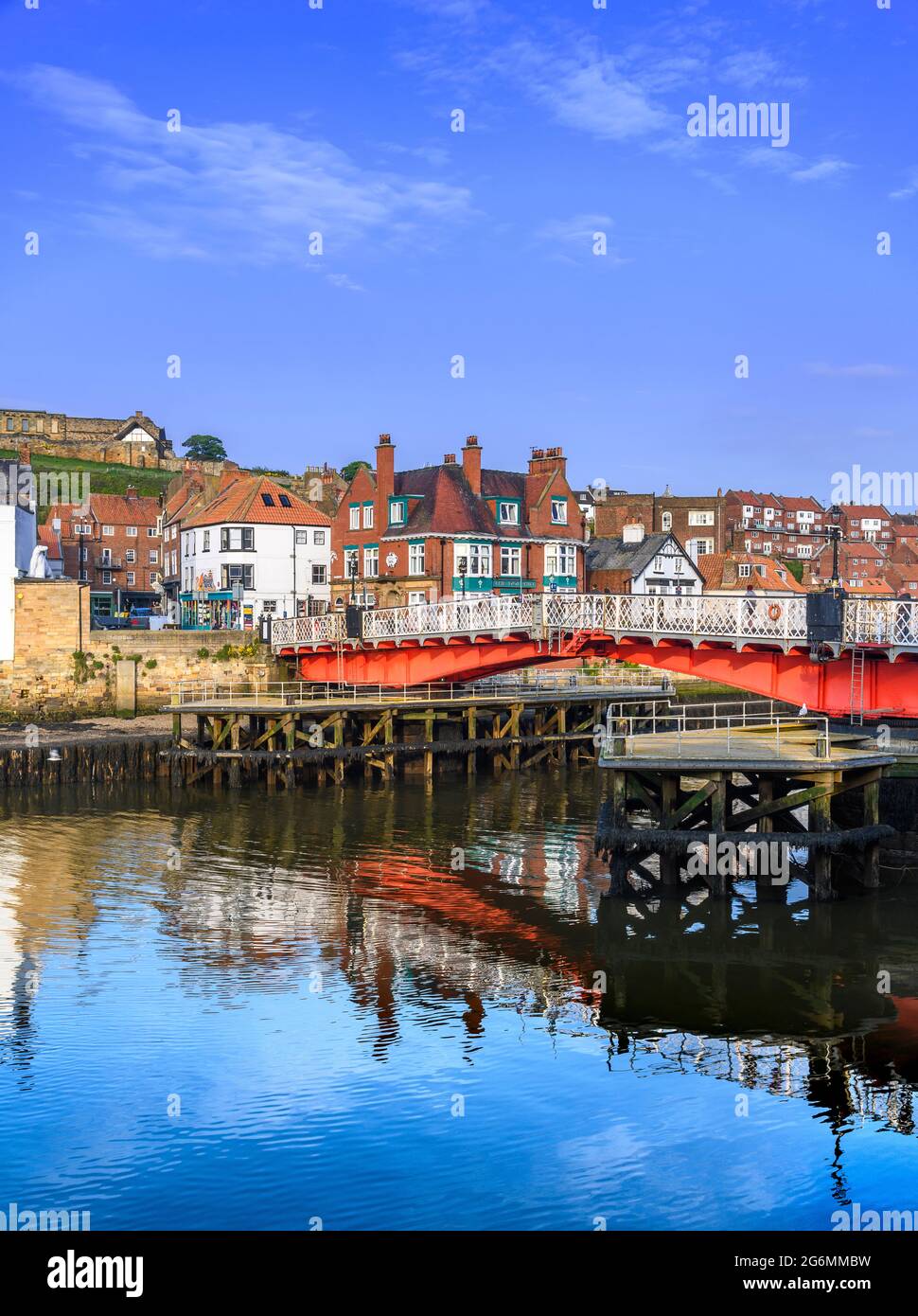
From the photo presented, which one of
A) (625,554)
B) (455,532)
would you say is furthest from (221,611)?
(625,554)

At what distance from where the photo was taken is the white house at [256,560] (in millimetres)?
73562

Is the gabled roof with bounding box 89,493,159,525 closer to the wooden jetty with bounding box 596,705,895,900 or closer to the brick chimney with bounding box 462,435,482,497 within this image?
the brick chimney with bounding box 462,435,482,497

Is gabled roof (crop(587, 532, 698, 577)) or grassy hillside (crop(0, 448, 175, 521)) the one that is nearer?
gabled roof (crop(587, 532, 698, 577))

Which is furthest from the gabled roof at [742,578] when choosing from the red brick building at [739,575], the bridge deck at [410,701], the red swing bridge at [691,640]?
the red swing bridge at [691,640]

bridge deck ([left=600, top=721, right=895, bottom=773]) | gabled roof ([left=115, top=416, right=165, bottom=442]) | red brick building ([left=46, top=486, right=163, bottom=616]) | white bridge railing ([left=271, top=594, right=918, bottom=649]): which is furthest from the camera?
gabled roof ([left=115, top=416, right=165, bottom=442])

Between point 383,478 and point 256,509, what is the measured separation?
7.62 metres

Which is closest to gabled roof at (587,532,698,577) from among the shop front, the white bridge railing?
the shop front

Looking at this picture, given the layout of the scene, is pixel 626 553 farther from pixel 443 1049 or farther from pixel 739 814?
pixel 443 1049

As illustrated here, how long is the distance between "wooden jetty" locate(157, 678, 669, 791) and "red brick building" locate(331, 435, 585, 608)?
12.1 meters

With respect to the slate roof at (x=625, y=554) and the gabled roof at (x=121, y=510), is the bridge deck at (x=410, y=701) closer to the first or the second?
the slate roof at (x=625, y=554)

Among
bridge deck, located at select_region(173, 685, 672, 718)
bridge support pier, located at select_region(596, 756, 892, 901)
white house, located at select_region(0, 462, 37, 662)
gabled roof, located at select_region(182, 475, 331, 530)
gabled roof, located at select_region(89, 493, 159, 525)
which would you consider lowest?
bridge support pier, located at select_region(596, 756, 892, 901)

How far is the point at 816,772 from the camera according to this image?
28047mm

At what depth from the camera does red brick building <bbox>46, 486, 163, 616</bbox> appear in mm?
100750
